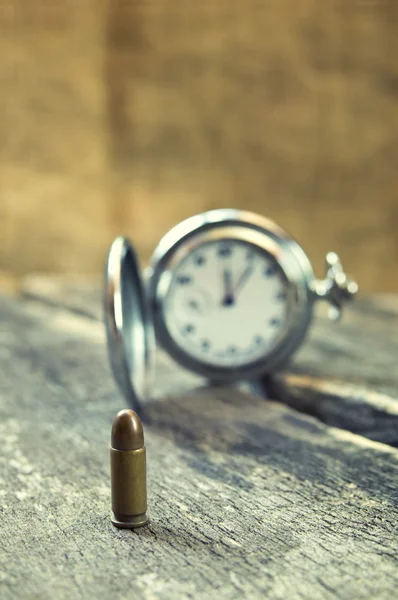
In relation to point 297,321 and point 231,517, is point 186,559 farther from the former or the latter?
point 297,321

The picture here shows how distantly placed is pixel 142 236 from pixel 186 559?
4.77 m

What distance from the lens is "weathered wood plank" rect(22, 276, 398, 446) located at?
6.83 feet

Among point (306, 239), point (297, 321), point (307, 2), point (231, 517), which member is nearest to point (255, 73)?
point (307, 2)

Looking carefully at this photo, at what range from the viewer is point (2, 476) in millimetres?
1680

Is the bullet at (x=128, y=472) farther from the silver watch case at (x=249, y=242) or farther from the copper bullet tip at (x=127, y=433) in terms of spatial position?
the silver watch case at (x=249, y=242)

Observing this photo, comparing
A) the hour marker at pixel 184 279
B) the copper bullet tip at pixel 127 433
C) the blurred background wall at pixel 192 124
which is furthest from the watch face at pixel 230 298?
the blurred background wall at pixel 192 124

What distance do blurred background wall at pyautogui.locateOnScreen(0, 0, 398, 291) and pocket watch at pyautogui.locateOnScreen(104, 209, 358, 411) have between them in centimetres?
357

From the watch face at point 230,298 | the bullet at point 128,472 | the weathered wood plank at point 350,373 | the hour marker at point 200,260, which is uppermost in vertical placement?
the hour marker at point 200,260

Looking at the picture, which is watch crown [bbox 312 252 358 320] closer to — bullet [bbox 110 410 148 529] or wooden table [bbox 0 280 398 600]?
wooden table [bbox 0 280 398 600]

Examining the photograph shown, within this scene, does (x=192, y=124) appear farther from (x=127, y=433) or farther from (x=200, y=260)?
(x=127, y=433)

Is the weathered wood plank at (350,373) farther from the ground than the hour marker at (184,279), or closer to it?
closer to it

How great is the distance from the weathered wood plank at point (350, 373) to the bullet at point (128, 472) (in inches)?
32.8

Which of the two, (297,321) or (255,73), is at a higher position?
(255,73)

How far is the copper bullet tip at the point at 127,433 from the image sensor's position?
1385 millimetres
